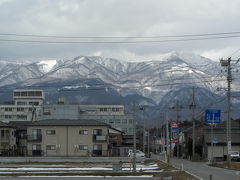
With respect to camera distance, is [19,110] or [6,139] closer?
[6,139]

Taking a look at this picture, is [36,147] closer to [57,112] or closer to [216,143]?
[216,143]

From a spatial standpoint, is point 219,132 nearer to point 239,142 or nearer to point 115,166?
point 239,142

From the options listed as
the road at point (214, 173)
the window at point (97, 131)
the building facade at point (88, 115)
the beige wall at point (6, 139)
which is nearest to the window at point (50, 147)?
the window at point (97, 131)

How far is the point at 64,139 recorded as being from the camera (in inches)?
3078

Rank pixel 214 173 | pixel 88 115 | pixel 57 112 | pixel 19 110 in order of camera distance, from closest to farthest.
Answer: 1. pixel 214 173
2. pixel 57 112
3. pixel 88 115
4. pixel 19 110

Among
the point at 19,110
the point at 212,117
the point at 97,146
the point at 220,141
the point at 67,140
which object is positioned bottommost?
the point at 97,146

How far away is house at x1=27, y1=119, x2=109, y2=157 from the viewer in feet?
256

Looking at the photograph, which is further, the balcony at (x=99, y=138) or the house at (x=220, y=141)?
the balcony at (x=99, y=138)

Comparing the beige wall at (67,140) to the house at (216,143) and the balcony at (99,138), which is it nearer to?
the balcony at (99,138)

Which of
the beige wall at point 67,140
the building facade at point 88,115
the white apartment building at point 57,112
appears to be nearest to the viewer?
the beige wall at point 67,140

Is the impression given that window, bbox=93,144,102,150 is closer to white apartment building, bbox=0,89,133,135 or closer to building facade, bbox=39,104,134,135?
white apartment building, bbox=0,89,133,135

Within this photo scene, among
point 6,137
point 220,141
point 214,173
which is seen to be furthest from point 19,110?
point 214,173

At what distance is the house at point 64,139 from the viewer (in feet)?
256

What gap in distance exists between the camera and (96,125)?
78500 mm
